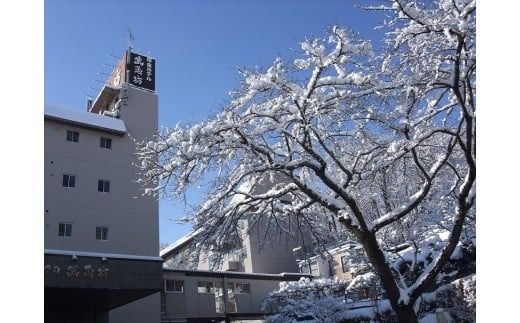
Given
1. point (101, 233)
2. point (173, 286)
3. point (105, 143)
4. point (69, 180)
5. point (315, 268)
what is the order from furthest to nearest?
point (315, 268) < point (105, 143) < point (173, 286) < point (101, 233) < point (69, 180)

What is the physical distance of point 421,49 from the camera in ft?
31.8

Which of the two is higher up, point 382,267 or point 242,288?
point 382,267

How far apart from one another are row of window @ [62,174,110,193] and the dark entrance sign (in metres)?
6.38

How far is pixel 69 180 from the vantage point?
21.8 metres

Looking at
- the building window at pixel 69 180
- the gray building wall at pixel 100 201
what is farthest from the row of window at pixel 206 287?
the building window at pixel 69 180

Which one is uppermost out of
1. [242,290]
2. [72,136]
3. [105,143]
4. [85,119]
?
[85,119]

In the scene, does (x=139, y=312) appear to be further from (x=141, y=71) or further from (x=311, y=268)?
(x=311, y=268)

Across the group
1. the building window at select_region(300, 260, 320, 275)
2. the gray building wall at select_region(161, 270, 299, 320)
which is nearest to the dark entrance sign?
the gray building wall at select_region(161, 270, 299, 320)

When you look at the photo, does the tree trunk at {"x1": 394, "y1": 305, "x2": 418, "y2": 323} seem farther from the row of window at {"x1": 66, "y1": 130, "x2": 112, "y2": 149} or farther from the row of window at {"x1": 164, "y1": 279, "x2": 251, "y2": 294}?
the row of window at {"x1": 66, "y1": 130, "x2": 112, "y2": 149}

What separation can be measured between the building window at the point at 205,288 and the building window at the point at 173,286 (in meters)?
1.04

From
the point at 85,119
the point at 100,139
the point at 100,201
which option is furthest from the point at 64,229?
the point at 85,119

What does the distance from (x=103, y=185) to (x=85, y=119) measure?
338 centimetres

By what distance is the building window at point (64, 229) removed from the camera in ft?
67.7

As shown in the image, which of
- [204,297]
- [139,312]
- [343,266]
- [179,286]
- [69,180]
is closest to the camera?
[139,312]
